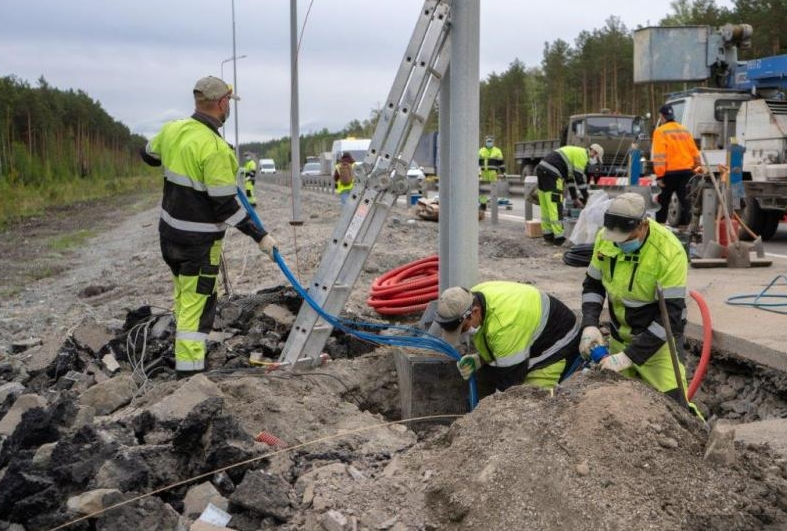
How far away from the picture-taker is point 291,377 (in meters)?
5.71

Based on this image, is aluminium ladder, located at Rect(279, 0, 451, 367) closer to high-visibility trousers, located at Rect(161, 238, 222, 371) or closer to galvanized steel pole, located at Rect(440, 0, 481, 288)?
galvanized steel pole, located at Rect(440, 0, 481, 288)

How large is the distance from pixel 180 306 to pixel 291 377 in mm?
917

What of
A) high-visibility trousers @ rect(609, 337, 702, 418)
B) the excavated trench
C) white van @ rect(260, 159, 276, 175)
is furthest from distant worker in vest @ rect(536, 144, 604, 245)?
white van @ rect(260, 159, 276, 175)

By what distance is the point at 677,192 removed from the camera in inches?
484

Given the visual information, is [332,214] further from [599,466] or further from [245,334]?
[599,466]

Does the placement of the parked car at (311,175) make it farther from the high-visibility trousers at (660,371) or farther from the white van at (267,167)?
the high-visibility trousers at (660,371)

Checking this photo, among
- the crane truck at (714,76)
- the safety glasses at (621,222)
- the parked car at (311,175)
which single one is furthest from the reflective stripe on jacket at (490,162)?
the parked car at (311,175)

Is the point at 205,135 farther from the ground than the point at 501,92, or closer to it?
closer to it

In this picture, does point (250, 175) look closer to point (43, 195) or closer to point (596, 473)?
point (596, 473)

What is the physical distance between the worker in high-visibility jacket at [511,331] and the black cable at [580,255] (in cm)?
401

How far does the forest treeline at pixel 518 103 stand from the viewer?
32312 millimetres

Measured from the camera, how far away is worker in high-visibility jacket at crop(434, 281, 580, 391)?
511 centimetres

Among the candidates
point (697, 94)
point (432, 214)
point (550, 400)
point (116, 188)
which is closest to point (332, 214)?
point (432, 214)

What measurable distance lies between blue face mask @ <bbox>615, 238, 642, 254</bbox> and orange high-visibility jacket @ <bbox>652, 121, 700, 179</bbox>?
277 inches
